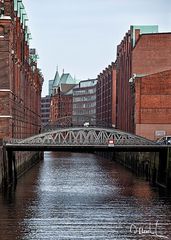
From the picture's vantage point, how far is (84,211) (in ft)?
128

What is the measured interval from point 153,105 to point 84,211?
129 ft

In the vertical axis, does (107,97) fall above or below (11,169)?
above

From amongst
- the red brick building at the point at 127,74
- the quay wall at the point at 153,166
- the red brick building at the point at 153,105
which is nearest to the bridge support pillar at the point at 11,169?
the quay wall at the point at 153,166

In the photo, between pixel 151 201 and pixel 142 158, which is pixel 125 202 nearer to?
pixel 151 201

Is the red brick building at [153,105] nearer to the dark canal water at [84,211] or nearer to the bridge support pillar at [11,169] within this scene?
the dark canal water at [84,211]

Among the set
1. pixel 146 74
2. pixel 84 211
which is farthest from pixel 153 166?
pixel 146 74

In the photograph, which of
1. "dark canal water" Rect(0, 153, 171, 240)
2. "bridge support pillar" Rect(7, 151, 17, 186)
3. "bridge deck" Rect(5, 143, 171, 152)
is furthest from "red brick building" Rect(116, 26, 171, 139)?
"bridge deck" Rect(5, 143, 171, 152)

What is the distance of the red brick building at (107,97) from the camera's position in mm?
128375

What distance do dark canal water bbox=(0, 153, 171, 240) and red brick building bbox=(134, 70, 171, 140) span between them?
769 inches

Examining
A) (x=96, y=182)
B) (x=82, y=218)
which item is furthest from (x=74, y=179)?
(x=82, y=218)

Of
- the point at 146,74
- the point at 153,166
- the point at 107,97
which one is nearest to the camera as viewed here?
the point at 153,166

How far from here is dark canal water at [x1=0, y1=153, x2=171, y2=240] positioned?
31.6 metres

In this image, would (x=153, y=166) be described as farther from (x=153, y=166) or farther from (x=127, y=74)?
(x=127, y=74)

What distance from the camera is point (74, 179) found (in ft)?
202
